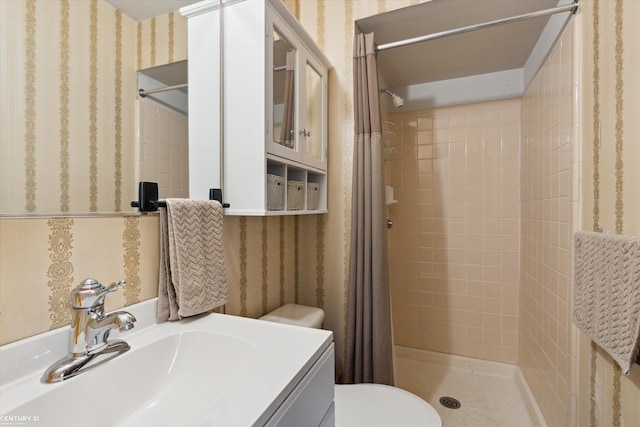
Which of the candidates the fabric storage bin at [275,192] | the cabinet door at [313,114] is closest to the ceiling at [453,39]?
the cabinet door at [313,114]

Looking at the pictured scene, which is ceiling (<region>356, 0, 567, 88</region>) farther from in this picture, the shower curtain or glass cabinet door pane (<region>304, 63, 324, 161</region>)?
glass cabinet door pane (<region>304, 63, 324, 161</region>)

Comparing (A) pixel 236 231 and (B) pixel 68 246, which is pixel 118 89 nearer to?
(B) pixel 68 246

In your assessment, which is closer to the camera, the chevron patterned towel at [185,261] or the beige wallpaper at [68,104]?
the beige wallpaper at [68,104]

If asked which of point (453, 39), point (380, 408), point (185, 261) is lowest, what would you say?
point (380, 408)

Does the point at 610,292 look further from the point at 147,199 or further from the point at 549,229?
the point at 147,199

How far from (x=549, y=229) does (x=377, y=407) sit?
1.18m

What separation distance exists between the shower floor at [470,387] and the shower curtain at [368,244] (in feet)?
2.05

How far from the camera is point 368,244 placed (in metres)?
1.40

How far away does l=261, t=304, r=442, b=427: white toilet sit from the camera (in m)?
1.07

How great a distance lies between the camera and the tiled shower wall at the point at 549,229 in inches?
49.6

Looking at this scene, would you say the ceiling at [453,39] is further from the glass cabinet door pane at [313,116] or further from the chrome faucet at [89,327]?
the chrome faucet at [89,327]

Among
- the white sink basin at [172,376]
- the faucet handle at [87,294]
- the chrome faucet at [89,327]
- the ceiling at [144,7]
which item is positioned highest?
the ceiling at [144,7]

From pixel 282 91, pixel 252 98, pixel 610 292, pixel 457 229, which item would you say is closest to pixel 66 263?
pixel 252 98

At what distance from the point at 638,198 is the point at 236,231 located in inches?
50.6
